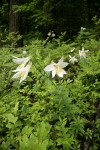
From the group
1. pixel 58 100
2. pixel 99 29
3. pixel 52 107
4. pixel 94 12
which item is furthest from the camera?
pixel 94 12

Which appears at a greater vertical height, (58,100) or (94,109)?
(58,100)

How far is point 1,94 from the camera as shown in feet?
11.7

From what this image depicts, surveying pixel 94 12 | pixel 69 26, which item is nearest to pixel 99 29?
pixel 69 26

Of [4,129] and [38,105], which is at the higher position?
[38,105]

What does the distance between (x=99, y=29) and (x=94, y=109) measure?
477 cm

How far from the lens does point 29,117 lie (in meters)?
2.76

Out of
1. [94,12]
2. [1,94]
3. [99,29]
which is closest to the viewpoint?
[1,94]

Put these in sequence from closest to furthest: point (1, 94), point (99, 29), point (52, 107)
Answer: point (52, 107) < point (1, 94) < point (99, 29)

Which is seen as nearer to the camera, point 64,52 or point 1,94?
point 1,94

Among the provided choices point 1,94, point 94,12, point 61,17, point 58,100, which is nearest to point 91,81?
point 58,100

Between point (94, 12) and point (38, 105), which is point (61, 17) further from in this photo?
point (38, 105)

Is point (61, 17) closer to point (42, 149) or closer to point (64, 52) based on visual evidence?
point (64, 52)

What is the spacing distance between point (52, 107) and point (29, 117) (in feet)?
0.87

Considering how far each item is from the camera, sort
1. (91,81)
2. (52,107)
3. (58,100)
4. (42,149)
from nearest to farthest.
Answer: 1. (42,149)
2. (58,100)
3. (52,107)
4. (91,81)
